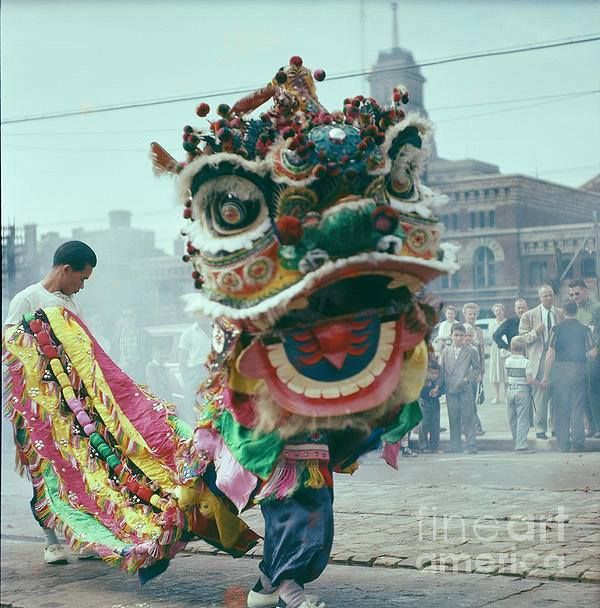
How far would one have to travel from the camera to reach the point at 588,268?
8.38 m

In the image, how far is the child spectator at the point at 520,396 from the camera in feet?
30.4

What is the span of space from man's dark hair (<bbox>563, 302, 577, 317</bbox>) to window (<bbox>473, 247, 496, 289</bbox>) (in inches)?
42.4

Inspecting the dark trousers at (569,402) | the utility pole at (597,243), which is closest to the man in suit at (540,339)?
the dark trousers at (569,402)

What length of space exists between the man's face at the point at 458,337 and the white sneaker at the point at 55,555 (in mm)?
4350

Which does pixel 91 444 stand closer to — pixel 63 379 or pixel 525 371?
pixel 63 379

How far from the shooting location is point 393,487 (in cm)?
825

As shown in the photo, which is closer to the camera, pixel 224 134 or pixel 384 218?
pixel 384 218

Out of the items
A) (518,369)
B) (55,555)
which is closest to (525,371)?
(518,369)

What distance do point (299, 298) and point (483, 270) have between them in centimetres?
560

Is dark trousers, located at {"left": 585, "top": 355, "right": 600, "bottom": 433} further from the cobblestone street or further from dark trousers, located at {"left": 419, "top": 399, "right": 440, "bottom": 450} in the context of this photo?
dark trousers, located at {"left": 419, "top": 399, "right": 440, "bottom": 450}

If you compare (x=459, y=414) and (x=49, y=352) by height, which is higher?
(x=49, y=352)

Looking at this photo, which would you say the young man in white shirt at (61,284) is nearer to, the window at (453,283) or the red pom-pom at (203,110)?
the red pom-pom at (203,110)

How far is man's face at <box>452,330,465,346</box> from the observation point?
9.80 m

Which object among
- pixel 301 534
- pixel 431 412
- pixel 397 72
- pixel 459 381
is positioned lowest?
pixel 301 534
